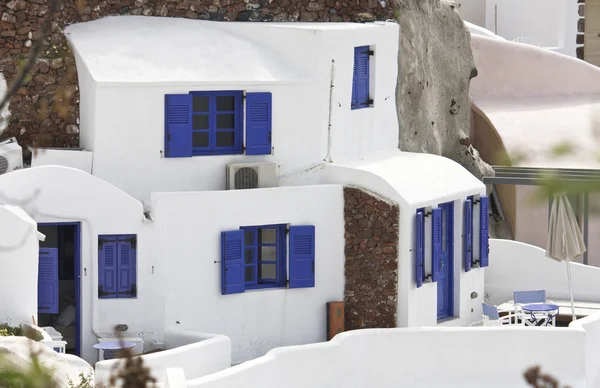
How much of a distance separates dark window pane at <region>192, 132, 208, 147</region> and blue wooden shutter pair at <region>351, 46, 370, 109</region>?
2673mm

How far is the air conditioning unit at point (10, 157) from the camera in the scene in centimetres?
1828

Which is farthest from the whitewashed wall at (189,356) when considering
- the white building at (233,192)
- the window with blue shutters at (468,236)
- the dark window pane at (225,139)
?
the window with blue shutters at (468,236)

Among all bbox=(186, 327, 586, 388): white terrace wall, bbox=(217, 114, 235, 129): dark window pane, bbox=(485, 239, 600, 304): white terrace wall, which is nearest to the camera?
bbox=(186, 327, 586, 388): white terrace wall

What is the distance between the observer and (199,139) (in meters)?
19.4

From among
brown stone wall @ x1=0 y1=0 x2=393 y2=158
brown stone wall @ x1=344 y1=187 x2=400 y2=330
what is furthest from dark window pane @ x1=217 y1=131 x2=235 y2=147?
brown stone wall @ x1=0 y1=0 x2=393 y2=158

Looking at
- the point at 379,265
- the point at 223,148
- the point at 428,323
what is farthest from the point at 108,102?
the point at 428,323

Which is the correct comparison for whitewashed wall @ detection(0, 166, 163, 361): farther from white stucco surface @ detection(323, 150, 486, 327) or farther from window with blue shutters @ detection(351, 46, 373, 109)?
window with blue shutters @ detection(351, 46, 373, 109)

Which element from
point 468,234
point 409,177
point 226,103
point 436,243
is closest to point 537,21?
point 468,234

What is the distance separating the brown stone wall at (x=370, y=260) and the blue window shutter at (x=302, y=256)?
597 mm

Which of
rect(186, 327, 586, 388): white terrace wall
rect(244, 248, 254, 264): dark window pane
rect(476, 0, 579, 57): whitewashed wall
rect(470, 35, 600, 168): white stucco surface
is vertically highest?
rect(476, 0, 579, 57): whitewashed wall

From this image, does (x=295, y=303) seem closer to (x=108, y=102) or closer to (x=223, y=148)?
(x=223, y=148)

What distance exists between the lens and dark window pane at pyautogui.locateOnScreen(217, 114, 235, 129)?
19547mm

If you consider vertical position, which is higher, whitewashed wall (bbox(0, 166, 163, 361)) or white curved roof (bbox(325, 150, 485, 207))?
white curved roof (bbox(325, 150, 485, 207))

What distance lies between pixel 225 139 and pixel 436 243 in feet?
11.9
